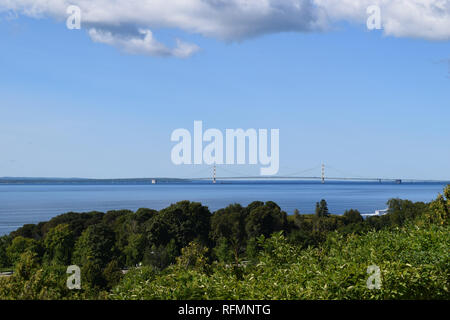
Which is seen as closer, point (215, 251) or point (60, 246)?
point (60, 246)

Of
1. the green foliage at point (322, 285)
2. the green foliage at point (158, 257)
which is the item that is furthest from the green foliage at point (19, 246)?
the green foliage at point (322, 285)

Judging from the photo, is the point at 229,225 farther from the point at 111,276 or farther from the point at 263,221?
the point at 111,276

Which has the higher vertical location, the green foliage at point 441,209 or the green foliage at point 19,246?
the green foliage at point 441,209

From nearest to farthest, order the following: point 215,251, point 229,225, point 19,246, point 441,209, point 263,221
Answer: point 441,209, point 215,251, point 19,246, point 229,225, point 263,221

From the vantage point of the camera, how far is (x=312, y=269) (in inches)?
296

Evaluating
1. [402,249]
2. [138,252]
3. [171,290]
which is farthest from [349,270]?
[138,252]

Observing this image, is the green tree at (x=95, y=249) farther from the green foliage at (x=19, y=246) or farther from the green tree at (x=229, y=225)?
the green tree at (x=229, y=225)

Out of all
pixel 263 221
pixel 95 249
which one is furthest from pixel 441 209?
pixel 263 221

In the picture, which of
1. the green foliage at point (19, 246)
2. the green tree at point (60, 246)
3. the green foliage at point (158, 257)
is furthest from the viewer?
the green foliage at point (19, 246)

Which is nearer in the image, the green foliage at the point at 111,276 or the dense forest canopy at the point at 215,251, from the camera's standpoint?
the dense forest canopy at the point at 215,251

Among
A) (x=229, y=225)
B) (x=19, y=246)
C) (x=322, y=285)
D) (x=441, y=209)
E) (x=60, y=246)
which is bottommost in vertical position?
(x=19, y=246)

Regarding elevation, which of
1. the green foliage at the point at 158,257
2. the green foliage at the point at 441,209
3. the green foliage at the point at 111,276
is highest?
the green foliage at the point at 441,209

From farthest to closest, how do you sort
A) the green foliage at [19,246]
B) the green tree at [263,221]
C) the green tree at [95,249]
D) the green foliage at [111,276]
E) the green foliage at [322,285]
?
1. the green tree at [263,221]
2. the green foliage at [19,246]
3. the green tree at [95,249]
4. the green foliage at [111,276]
5. the green foliage at [322,285]

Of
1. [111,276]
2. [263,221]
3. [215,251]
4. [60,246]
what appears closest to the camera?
[111,276]
